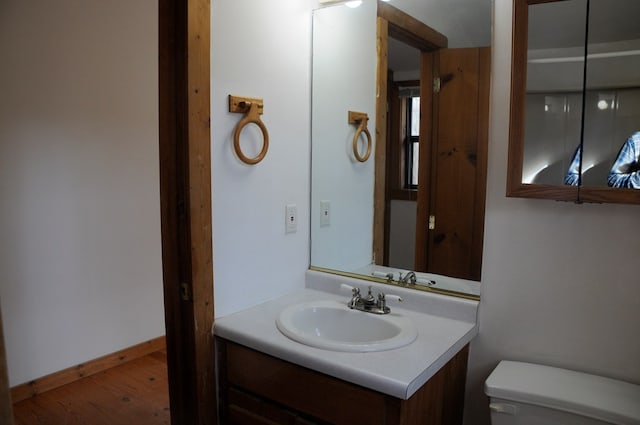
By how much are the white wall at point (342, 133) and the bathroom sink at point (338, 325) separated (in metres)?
0.28

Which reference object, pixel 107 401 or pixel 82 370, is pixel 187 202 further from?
pixel 82 370

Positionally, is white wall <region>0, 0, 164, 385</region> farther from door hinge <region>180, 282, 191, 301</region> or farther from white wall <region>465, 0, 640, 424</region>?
white wall <region>465, 0, 640, 424</region>

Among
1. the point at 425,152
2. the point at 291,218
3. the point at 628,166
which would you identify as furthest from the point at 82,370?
the point at 628,166

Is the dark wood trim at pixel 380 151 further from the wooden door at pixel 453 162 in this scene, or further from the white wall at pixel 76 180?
the white wall at pixel 76 180

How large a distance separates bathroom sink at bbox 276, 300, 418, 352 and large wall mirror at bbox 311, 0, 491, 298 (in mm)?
213

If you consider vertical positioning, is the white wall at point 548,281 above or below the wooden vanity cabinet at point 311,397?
above

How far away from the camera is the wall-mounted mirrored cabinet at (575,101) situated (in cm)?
136

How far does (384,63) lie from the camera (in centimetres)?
196

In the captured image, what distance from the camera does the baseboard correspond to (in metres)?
2.74

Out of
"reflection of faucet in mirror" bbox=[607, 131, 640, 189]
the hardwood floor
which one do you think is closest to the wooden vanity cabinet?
"reflection of faucet in mirror" bbox=[607, 131, 640, 189]

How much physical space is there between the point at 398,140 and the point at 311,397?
1.02m

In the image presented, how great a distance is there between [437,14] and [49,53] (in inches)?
84.3

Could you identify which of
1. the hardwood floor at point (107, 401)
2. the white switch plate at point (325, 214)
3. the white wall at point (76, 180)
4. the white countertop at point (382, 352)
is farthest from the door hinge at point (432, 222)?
the white wall at point (76, 180)

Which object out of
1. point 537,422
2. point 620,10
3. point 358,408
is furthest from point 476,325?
point 620,10
